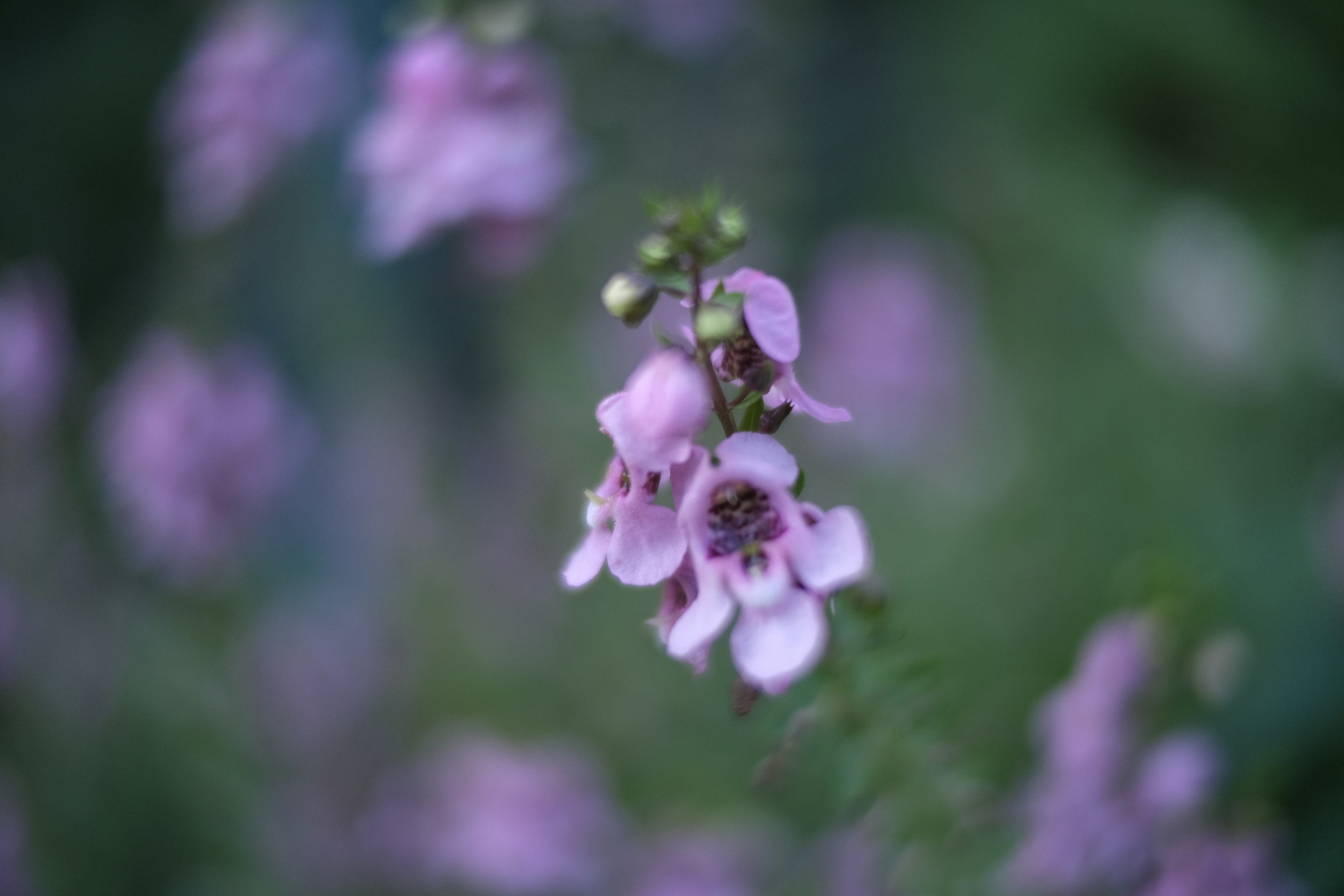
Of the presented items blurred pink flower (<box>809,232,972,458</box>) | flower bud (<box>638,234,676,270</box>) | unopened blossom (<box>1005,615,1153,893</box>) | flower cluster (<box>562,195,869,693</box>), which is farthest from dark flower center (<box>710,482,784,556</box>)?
blurred pink flower (<box>809,232,972,458</box>)

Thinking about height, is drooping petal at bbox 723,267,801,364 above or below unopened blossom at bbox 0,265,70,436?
below

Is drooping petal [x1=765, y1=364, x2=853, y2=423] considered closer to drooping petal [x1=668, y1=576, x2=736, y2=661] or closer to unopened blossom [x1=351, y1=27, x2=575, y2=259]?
drooping petal [x1=668, y1=576, x2=736, y2=661]

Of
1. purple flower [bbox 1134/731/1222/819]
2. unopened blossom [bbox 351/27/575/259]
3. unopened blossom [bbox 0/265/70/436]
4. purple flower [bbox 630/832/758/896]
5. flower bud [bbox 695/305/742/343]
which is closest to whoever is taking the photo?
flower bud [bbox 695/305/742/343]

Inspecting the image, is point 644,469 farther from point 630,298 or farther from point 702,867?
point 702,867

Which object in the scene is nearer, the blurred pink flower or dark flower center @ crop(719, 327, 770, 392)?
dark flower center @ crop(719, 327, 770, 392)

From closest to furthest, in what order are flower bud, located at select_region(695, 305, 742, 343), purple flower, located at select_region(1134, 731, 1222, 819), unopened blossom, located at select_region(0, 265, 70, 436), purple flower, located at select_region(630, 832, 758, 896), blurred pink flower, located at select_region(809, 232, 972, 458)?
flower bud, located at select_region(695, 305, 742, 343) < purple flower, located at select_region(1134, 731, 1222, 819) < purple flower, located at select_region(630, 832, 758, 896) < unopened blossom, located at select_region(0, 265, 70, 436) < blurred pink flower, located at select_region(809, 232, 972, 458)

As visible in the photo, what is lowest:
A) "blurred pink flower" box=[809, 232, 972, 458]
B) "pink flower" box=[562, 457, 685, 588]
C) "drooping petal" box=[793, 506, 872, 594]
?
"drooping petal" box=[793, 506, 872, 594]

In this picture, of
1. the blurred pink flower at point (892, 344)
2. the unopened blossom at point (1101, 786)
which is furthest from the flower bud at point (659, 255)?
the blurred pink flower at point (892, 344)
